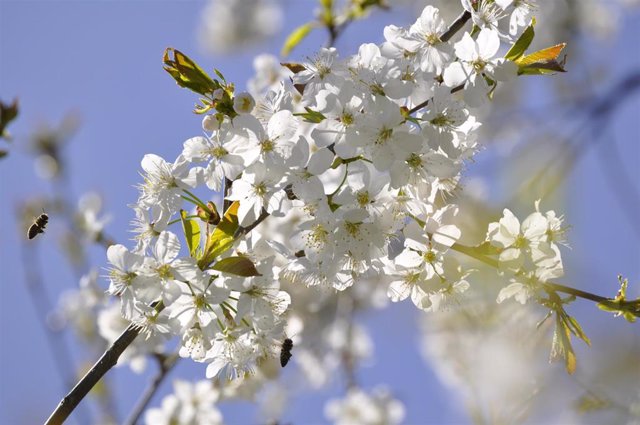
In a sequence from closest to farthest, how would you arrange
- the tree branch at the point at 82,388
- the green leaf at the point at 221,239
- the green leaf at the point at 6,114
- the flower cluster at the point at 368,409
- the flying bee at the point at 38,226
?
the tree branch at the point at 82,388, the green leaf at the point at 221,239, the flying bee at the point at 38,226, the green leaf at the point at 6,114, the flower cluster at the point at 368,409

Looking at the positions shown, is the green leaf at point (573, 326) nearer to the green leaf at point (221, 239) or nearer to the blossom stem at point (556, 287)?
the blossom stem at point (556, 287)

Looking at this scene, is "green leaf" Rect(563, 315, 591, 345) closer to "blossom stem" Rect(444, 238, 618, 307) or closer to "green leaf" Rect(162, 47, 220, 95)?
"blossom stem" Rect(444, 238, 618, 307)

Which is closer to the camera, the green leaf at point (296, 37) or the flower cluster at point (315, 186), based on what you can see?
the flower cluster at point (315, 186)

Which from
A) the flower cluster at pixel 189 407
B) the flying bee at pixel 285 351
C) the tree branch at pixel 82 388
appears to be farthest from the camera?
the flower cluster at pixel 189 407

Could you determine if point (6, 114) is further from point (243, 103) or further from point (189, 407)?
point (189, 407)

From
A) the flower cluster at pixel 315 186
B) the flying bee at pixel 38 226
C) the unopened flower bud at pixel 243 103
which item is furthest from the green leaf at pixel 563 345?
the flying bee at pixel 38 226

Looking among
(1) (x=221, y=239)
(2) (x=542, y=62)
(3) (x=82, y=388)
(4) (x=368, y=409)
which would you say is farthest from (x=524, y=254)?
(4) (x=368, y=409)

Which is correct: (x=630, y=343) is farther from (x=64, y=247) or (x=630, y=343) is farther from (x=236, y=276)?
(x=64, y=247)
